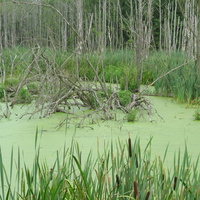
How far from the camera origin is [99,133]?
3668 mm

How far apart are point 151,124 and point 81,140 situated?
96cm

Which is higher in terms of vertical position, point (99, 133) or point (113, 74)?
point (113, 74)

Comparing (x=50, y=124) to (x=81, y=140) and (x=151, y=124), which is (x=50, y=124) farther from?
(x=151, y=124)

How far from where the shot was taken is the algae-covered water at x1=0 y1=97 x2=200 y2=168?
A: 122 inches

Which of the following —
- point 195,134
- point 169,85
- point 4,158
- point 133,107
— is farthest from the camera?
point 169,85

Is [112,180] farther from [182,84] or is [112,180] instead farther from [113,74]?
[113,74]

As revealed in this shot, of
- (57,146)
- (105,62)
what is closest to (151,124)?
(57,146)

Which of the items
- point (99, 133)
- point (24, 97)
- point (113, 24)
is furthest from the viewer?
point (113, 24)

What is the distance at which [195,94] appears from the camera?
5.37 metres

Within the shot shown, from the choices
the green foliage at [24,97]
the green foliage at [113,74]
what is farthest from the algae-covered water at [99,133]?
the green foliage at [113,74]

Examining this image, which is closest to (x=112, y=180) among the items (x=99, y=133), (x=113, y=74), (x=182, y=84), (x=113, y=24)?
(x=99, y=133)

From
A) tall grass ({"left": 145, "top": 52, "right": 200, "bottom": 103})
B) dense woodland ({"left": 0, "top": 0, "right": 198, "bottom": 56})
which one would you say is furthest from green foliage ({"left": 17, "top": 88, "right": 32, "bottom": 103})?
tall grass ({"left": 145, "top": 52, "right": 200, "bottom": 103})

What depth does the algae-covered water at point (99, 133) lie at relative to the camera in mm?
3098

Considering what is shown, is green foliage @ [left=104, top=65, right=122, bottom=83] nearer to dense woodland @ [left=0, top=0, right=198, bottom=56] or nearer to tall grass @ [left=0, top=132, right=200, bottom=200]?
dense woodland @ [left=0, top=0, right=198, bottom=56]
